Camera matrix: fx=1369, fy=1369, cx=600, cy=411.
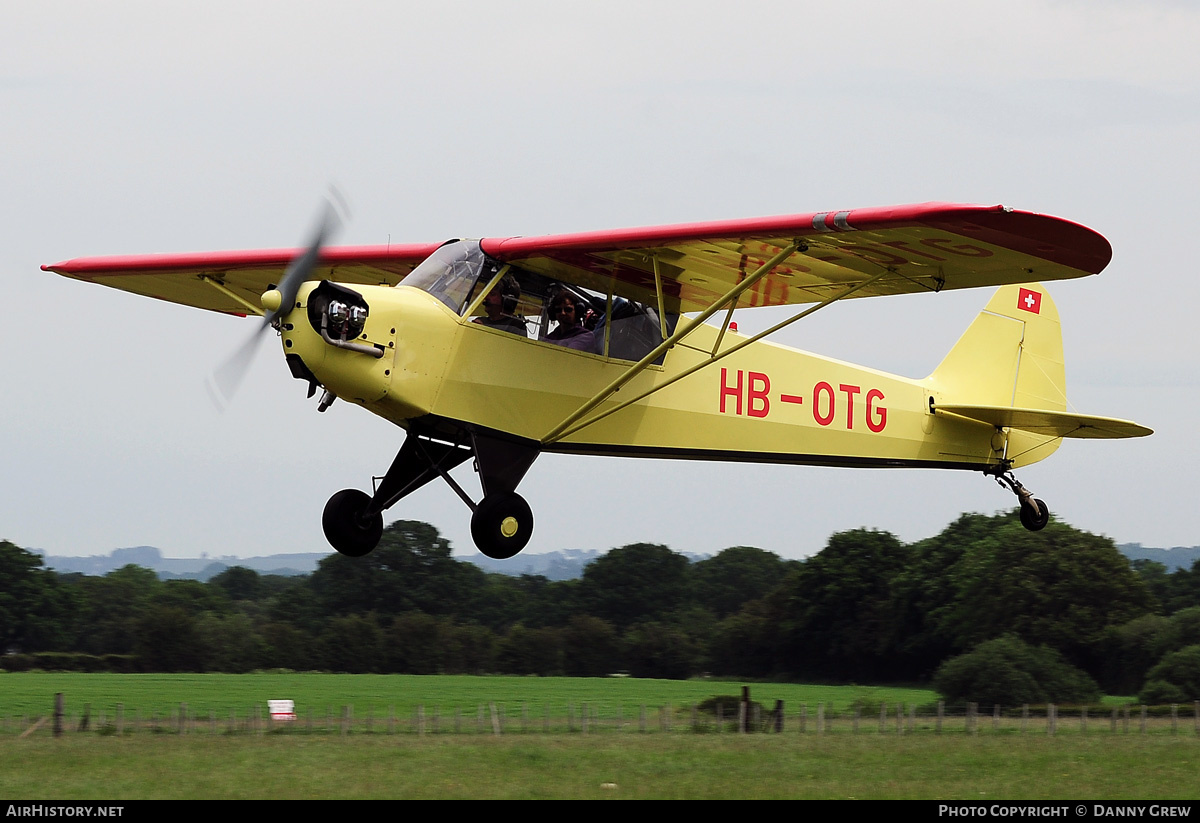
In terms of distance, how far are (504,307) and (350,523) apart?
2620 mm

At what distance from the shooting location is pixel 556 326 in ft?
43.2

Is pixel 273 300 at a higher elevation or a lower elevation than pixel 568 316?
lower

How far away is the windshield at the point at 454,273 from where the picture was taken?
12.5 m

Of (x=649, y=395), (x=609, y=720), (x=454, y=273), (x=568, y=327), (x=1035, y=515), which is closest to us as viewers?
(x=454, y=273)

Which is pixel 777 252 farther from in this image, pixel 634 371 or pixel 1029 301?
pixel 1029 301

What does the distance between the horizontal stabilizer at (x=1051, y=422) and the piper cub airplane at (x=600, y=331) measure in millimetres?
44

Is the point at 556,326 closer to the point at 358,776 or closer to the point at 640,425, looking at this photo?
the point at 640,425

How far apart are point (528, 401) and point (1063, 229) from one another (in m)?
4.96

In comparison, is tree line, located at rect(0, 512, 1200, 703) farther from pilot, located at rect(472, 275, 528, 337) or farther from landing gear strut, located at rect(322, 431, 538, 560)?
pilot, located at rect(472, 275, 528, 337)

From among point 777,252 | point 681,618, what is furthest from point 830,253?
point 681,618

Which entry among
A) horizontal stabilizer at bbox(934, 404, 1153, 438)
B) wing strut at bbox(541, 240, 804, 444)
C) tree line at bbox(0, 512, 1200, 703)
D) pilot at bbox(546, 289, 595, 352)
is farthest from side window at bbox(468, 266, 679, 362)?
tree line at bbox(0, 512, 1200, 703)

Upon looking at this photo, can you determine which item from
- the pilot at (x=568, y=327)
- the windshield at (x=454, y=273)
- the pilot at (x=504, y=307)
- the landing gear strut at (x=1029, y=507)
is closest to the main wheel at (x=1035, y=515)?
the landing gear strut at (x=1029, y=507)

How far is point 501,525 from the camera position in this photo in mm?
12766
